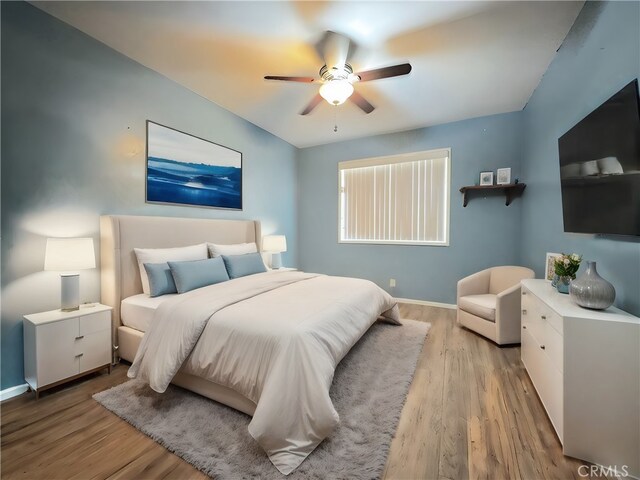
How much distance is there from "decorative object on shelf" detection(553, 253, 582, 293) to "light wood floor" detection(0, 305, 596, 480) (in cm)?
79

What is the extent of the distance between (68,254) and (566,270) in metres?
3.55

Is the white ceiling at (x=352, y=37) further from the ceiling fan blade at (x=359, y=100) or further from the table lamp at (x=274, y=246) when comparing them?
the table lamp at (x=274, y=246)

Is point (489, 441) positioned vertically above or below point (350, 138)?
below

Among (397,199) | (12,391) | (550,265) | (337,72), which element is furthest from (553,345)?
(12,391)

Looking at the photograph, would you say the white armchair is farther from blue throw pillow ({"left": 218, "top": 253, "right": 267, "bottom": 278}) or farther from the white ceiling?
blue throw pillow ({"left": 218, "top": 253, "right": 267, "bottom": 278})

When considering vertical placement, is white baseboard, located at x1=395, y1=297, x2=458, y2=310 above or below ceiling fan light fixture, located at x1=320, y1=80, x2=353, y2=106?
below

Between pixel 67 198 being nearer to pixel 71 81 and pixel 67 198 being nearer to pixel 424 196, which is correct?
pixel 71 81

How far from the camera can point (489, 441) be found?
146 cm

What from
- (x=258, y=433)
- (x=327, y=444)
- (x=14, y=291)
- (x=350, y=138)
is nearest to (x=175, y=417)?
(x=258, y=433)

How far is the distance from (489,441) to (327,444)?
90 centimetres

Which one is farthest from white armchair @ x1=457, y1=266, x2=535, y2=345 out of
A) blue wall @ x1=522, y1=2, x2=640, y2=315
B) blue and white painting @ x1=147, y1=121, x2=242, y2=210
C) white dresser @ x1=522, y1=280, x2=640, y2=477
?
blue and white painting @ x1=147, y1=121, x2=242, y2=210

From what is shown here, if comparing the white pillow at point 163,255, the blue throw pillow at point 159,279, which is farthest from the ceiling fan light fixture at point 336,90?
the blue throw pillow at point 159,279

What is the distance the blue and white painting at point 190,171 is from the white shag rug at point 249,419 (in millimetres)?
1910

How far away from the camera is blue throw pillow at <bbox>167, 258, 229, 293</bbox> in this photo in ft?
7.88
